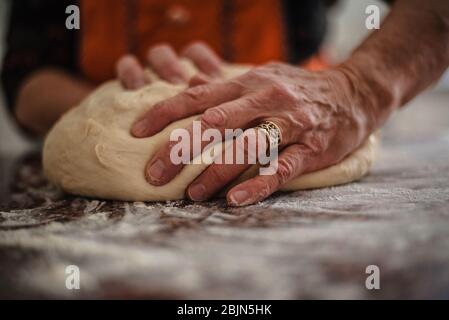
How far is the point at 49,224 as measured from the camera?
2.65 ft

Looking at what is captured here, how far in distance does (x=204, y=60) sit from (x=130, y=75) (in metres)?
0.23

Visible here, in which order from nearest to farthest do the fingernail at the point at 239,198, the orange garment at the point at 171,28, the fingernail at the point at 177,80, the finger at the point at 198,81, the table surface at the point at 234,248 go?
the table surface at the point at 234,248
the fingernail at the point at 239,198
the finger at the point at 198,81
the fingernail at the point at 177,80
the orange garment at the point at 171,28

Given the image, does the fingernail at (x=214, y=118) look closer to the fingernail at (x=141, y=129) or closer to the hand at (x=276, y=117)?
the hand at (x=276, y=117)

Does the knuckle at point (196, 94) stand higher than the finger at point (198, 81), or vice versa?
the finger at point (198, 81)

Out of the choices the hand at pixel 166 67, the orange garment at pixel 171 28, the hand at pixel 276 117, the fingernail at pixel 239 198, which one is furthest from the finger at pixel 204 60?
the fingernail at pixel 239 198

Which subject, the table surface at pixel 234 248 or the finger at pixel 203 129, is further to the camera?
the finger at pixel 203 129

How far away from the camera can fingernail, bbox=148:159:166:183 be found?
0.93 meters

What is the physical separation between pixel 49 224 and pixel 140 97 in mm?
398

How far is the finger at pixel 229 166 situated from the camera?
2.98 feet

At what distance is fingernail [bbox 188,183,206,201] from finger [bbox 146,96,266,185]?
0.05m
